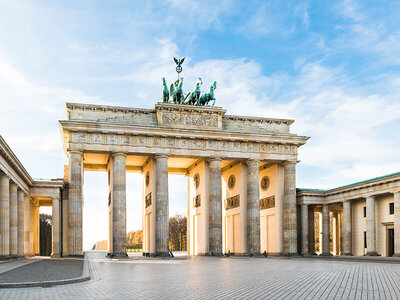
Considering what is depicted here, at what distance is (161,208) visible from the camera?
48.7 metres

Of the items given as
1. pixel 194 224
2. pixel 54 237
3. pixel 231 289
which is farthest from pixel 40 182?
pixel 231 289

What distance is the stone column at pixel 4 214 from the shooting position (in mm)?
36031

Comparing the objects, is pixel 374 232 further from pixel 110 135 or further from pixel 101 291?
pixel 101 291

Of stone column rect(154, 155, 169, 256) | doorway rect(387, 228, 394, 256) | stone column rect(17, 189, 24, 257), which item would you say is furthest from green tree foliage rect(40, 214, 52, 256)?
doorway rect(387, 228, 394, 256)

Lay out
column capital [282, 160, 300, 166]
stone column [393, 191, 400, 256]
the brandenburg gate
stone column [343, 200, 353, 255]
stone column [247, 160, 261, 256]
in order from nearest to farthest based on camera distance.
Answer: stone column [393, 191, 400, 256] → the brandenburg gate → stone column [343, 200, 353, 255] → stone column [247, 160, 261, 256] → column capital [282, 160, 300, 166]

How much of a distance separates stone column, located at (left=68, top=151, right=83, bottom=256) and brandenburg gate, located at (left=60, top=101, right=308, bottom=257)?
94 millimetres

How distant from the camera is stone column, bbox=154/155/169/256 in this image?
48.2 meters

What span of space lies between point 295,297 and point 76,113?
3853cm

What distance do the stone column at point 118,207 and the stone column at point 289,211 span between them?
57.8 ft

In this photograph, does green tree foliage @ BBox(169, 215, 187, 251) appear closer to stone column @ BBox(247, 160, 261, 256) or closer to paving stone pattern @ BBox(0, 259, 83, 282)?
stone column @ BBox(247, 160, 261, 256)

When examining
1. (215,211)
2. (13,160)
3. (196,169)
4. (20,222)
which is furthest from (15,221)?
(196,169)

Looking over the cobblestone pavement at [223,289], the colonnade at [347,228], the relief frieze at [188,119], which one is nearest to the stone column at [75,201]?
the relief frieze at [188,119]

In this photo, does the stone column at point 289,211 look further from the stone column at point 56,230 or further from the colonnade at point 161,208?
the stone column at point 56,230

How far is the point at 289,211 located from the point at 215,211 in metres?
8.53
